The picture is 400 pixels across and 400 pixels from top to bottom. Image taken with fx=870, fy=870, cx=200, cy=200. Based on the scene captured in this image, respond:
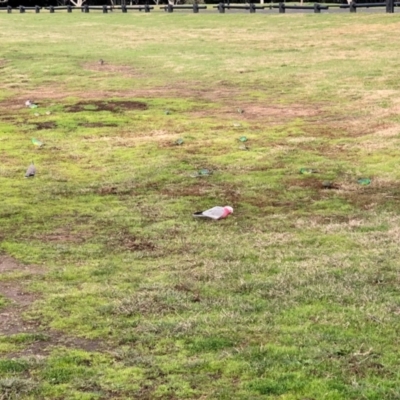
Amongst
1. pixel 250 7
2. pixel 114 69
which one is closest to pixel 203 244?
pixel 114 69

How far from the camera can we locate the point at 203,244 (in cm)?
900

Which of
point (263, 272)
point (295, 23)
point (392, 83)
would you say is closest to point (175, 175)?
point (263, 272)

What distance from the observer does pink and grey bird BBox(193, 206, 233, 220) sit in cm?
999

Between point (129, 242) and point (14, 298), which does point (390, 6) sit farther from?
point (14, 298)

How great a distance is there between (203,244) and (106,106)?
40.1 feet

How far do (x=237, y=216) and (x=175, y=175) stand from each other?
8.68ft

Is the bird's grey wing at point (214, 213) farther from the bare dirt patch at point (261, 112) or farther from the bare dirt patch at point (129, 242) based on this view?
the bare dirt patch at point (261, 112)

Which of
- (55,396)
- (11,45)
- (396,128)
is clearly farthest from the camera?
(11,45)

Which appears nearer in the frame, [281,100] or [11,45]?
[281,100]

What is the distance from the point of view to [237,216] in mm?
10281

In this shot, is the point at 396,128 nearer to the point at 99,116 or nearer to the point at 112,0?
the point at 99,116

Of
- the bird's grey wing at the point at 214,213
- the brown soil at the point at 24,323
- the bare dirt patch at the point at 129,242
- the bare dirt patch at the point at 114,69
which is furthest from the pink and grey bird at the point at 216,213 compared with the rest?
the bare dirt patch at the point at 114,69

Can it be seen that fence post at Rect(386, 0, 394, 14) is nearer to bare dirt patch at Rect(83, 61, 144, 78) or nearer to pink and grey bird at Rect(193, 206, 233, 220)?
bare dirt patch at Rect(83, 61, 144, 78)

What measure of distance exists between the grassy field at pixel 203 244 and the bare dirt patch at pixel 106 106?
53mm
